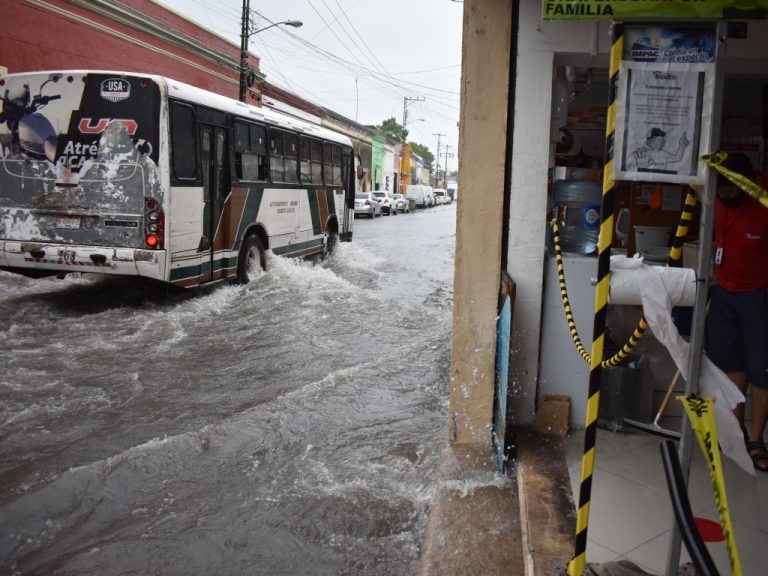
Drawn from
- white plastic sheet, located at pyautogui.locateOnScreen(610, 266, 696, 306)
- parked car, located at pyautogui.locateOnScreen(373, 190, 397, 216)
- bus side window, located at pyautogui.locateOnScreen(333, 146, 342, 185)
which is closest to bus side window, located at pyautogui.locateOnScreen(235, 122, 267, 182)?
bus side window, located at pyautogui.locateOnScreen(333, 146, 342, 185)

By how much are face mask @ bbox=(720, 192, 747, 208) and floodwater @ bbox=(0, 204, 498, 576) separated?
2.41 metres

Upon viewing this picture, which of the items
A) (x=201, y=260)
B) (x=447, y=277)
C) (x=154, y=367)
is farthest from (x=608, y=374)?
(x=447, y=277)

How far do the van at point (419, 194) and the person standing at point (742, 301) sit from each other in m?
49.3

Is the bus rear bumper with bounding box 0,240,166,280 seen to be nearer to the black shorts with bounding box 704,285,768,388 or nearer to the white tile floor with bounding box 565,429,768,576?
the white tile floor with bounding box 565,429,768,576

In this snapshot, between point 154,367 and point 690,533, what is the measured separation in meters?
6.27

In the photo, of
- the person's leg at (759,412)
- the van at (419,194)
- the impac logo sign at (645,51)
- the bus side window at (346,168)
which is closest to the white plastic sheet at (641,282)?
the impac logo sign at (645,51)

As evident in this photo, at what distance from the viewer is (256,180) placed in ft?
38.9

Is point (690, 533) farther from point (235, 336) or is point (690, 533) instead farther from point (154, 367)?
point (235, 336)

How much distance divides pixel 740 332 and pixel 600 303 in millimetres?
2391

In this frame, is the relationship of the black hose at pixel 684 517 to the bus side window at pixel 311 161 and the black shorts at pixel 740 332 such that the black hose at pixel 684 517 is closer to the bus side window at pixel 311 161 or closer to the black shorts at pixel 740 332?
the black shorts at pixel 740 332

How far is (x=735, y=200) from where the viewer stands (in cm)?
394

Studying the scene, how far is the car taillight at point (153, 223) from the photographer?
29.6 feet

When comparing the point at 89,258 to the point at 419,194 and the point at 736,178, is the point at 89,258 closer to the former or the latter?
the point at 736,178

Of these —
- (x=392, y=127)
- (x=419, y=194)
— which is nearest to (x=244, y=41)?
(x=419, y=194)
